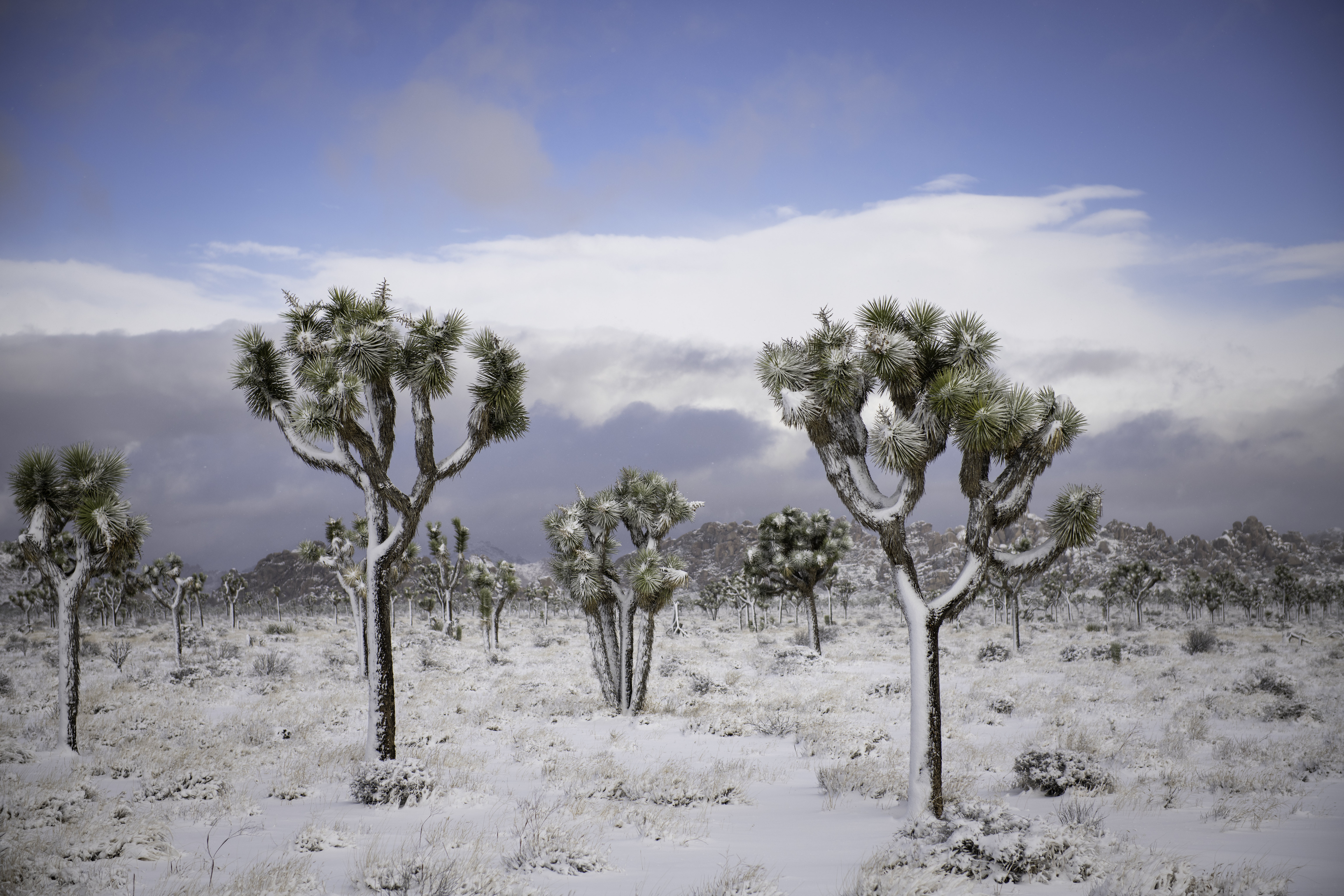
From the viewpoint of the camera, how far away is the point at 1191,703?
20688mm

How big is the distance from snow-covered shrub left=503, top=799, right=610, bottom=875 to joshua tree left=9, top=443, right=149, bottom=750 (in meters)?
12.5

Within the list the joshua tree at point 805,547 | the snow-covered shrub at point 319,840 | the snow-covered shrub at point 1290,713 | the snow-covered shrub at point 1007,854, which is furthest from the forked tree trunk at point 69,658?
the joshua tree at point 805,547

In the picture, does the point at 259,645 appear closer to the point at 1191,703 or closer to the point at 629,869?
the point at 629,869

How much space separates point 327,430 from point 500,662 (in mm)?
27219

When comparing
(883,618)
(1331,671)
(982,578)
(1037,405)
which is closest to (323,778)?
(982,578)

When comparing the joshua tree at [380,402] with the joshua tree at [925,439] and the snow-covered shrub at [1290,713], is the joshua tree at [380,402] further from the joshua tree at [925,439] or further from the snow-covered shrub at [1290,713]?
the snow-covered shrub at [1290,713]

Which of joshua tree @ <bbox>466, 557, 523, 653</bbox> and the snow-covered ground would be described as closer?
the snow-covered ground

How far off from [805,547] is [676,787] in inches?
1114

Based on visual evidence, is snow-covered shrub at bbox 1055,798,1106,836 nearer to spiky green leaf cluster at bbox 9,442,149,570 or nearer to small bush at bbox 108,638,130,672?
spiky green leaf cluster at bbox 9,442,149,570

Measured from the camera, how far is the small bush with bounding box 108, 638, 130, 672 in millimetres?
29719

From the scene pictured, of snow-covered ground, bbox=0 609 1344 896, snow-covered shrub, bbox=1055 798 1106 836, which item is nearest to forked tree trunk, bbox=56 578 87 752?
snow-covered ground, bbox=0 609 1344 896

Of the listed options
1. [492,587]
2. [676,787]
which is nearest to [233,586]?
[492,587]

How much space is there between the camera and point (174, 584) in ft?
152

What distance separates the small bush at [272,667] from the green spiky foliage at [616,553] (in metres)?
15.4
